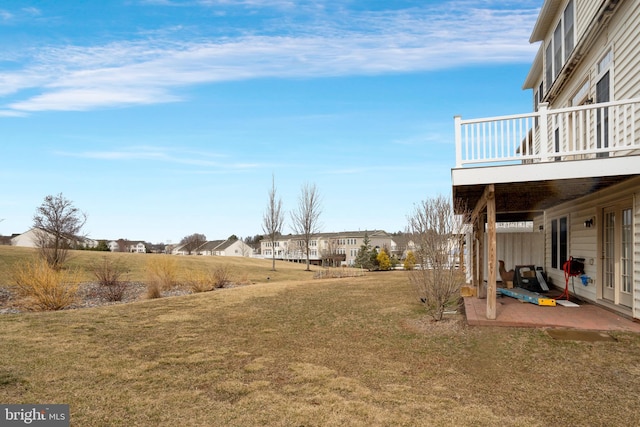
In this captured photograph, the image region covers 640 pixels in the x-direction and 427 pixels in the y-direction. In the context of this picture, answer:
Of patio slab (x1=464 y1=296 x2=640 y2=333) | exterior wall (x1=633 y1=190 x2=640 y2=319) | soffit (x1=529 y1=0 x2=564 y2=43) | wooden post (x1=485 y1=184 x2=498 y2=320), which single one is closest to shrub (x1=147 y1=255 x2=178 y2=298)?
patio slab (x1=464 y1=296 x2=640 y2=333)

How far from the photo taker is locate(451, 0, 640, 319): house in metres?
6.83

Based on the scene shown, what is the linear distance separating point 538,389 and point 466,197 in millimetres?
5725

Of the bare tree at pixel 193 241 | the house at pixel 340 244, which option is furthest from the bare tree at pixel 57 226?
the bare tree at pixel 193 241

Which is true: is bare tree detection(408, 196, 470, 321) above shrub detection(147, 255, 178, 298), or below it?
above

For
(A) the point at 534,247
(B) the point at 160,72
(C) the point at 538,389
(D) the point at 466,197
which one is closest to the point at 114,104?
(B) the point at 160,72

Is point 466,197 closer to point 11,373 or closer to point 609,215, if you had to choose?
point 609,215

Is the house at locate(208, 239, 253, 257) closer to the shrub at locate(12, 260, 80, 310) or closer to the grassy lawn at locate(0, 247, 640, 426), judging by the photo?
the shrub at locate(12, 260, 80, 310)

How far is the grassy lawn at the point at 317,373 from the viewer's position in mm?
4031

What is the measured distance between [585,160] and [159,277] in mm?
15178

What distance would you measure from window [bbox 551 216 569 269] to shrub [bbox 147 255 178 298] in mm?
13719

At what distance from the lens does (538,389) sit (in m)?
4.60

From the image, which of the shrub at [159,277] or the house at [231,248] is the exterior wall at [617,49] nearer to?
the shrub at [159,277]

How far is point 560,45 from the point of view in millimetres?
11953

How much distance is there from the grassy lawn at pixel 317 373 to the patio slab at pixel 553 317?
43cm
